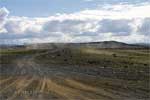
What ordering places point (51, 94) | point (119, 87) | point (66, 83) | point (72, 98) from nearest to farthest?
point (72, 98) < point (51, 94) < point (119, 87) < point (66, 83)

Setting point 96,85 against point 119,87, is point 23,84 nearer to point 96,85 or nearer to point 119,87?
point 96,85

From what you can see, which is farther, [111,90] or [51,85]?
[51,85]

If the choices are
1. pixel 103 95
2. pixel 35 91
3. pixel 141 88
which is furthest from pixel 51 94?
pixel 141 88

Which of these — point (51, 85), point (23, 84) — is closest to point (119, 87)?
point (51, 85)

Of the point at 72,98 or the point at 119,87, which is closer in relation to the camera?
the point at 72,98

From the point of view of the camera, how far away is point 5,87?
23.7m

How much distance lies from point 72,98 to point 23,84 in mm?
7156

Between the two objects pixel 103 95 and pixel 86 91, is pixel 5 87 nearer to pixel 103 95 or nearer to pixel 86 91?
pixel 86 91

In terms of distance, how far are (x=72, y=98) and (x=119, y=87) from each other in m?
5.74

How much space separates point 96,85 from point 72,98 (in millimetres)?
6224

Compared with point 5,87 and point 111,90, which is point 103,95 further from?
point 5,87

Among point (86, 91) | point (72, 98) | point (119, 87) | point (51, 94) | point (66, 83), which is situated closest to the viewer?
point (72, 98)

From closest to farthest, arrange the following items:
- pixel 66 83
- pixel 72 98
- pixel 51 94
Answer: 1. pixel 72 98
2. pixel 51 94
3. pixel 66 83

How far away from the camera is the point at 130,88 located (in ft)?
75.7
